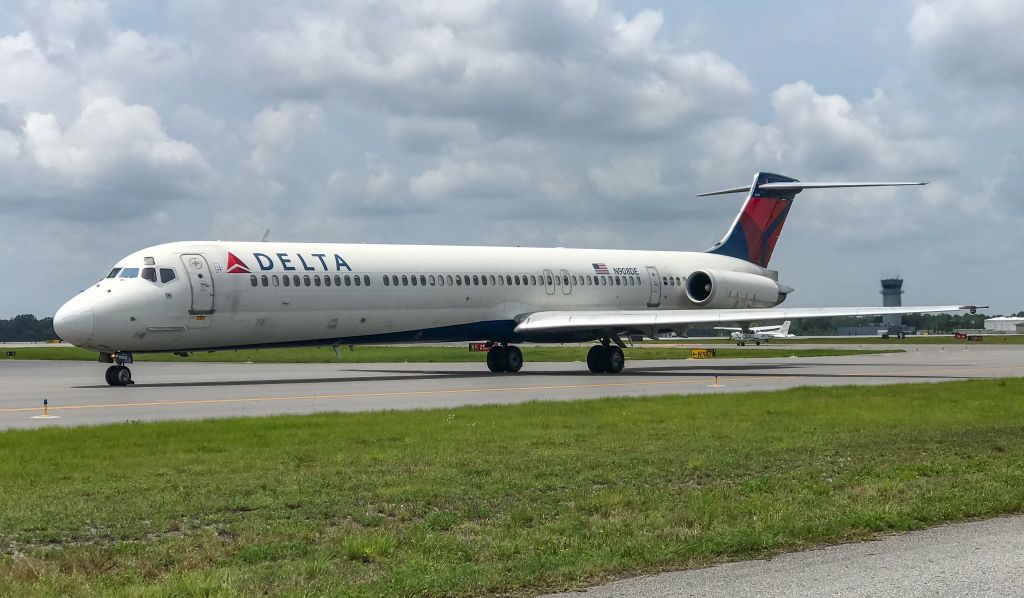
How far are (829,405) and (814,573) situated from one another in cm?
1384

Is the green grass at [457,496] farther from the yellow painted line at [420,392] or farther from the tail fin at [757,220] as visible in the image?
the tail fin at [757,220]

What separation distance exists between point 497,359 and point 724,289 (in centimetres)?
970

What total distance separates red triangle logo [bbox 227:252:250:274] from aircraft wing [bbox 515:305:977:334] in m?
9.72

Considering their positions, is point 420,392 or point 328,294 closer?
point 420,392

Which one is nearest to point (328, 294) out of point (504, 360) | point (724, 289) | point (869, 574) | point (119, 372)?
point (119, 372)

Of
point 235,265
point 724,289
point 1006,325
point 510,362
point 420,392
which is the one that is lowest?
point 420,392

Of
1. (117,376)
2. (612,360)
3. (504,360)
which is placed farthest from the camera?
(504,360)

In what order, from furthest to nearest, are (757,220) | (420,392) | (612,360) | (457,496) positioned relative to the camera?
(757,220)
(612,360)
(420,392)
(457,496)

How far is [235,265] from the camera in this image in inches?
1162

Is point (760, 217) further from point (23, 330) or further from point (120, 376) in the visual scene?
point (23, 330)

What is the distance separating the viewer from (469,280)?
1377 inches

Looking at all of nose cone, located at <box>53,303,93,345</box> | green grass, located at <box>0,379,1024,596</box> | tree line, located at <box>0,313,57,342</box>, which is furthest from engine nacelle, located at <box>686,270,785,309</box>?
tree line, located at <box>0,313,57,342</box>

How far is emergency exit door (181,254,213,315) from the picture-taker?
94.0 feet

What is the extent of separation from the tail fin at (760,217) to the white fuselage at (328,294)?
7.05m
